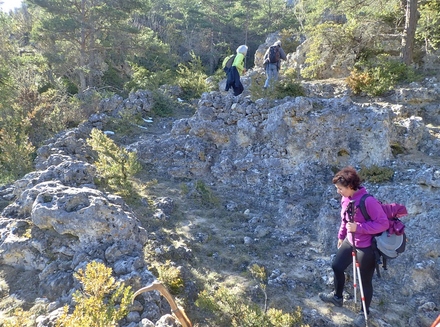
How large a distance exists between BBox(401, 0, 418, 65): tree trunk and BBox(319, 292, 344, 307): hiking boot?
401 inches

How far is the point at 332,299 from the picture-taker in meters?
4.23

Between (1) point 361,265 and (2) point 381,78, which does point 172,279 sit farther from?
(2) point 381,78

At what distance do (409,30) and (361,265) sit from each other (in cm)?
1064

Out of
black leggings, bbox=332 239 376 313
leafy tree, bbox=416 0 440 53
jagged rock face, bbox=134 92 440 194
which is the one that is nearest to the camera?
black leggings, bbox=332 239 376 313

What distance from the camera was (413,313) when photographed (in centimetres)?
427

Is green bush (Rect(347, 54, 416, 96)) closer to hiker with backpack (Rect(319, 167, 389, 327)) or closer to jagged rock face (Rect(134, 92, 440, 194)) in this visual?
jagged rock face (Rect(134, 92, 440, 194))

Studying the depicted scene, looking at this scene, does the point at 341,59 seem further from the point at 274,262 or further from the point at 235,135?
the point at 274,262

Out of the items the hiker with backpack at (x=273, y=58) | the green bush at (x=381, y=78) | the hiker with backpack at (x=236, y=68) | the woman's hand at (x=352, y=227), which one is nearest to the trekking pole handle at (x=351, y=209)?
the woman's hand at (x=352, y=227)

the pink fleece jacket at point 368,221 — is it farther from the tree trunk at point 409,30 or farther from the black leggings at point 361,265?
the tree trunk at point 409,30

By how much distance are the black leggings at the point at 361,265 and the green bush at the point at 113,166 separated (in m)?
4.30

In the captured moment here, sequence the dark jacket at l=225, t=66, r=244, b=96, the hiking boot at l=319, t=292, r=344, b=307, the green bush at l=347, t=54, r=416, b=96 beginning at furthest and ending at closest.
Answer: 1. the dark jacket at l=225, t=66, r=244, b=96
2. the green bush at l=347, t=54, r=416, b=96
3. the hiking boot at l=319, t=292, r=344, b=307

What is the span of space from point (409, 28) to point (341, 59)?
7.78ft

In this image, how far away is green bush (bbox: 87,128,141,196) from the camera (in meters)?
6.54

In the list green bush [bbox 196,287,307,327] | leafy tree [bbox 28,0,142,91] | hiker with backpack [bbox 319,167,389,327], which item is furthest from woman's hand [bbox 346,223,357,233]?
leafy tree [bbox 28,0,142,91]
